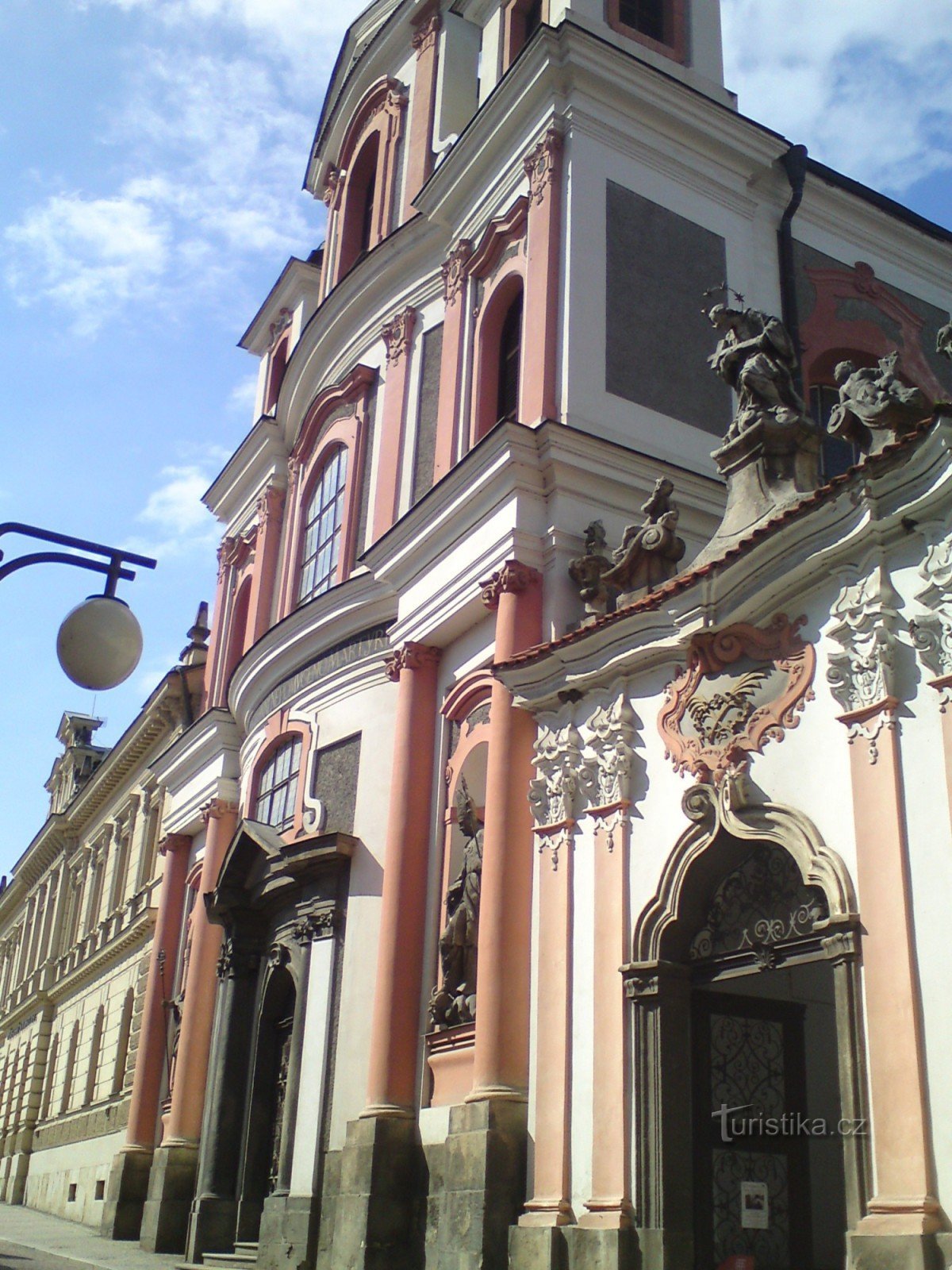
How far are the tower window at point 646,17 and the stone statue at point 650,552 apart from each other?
28.8 ft

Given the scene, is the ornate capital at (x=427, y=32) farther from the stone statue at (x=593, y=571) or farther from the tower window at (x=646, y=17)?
the stone statue at (x=593, y=571)

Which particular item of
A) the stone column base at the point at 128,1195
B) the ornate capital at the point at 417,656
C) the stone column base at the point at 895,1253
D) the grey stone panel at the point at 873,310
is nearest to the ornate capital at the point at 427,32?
the grey stone panel at the point at 873,310

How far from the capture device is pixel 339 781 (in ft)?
52.5

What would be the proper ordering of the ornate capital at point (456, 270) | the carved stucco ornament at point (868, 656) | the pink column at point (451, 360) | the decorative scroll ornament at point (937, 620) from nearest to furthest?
the decorative scroll ornament at point (937, 620) < the carved stucco ornament at point (868, 656) < the pink column at point (451, 360) < the ornate capital at point (456, 270)

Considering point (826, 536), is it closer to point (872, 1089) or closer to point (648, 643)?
point (648, 643)

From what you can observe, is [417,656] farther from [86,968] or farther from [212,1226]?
[86,968]

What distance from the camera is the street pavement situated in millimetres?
15594

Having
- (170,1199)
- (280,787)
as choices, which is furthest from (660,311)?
(170,1199)

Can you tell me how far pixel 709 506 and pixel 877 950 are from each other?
675 centimetres

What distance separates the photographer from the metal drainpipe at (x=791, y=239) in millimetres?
16750

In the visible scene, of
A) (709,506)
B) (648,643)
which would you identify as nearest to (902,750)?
(648,643)

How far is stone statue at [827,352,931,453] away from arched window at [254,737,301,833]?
9.24m

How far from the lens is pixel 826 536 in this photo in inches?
367

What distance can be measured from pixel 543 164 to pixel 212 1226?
514 inches
